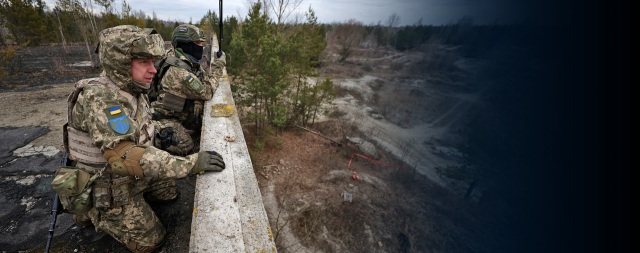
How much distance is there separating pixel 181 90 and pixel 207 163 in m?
2.12

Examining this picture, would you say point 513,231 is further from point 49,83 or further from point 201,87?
point 49,83

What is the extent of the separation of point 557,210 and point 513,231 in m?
0.23

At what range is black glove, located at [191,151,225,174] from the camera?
6.56 feet

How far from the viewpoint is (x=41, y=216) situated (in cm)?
257

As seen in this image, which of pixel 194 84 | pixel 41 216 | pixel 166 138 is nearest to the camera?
pixel 41 216

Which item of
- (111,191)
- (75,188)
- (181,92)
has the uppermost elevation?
(181,92)

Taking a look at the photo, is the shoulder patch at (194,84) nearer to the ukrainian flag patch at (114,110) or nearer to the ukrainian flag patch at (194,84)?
the ukrainian flag patch at (194,84)

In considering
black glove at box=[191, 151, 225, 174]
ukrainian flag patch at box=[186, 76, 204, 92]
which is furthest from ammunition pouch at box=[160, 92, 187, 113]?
black glove at box=[191, 151, 225, 174]

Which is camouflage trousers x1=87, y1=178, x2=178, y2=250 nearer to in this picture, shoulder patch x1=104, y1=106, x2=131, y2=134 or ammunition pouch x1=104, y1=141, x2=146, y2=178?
ammunition pouch x1=104, y1=141, x2=146, y2=178

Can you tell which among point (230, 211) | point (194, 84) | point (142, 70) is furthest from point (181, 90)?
point (230, 211)

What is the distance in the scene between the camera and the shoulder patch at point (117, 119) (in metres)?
1.78

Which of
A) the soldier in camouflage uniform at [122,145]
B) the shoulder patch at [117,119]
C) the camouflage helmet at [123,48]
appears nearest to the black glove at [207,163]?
the soldier in camouflage uniform at [122,145]

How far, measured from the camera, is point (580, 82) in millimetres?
966

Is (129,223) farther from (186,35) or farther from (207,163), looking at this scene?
(186,35)
